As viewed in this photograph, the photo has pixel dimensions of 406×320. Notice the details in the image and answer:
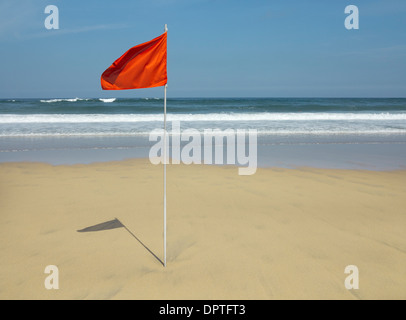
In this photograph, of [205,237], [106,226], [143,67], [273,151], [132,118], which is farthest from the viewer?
[132,118]

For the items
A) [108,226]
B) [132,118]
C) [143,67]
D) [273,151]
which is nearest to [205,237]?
[108,226]

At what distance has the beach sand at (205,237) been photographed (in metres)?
3.37

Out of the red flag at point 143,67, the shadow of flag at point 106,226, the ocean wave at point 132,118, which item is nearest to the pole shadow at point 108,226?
the shadow of flag at point 106,226

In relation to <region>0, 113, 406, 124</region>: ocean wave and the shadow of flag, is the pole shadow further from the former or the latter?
<region>0, 113, 406, 124</region>: ocean wave

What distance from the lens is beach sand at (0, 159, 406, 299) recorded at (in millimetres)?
3367

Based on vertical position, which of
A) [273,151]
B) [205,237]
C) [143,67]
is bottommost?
[205,237]

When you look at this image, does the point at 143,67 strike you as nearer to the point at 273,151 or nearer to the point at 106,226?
the point at 106,226

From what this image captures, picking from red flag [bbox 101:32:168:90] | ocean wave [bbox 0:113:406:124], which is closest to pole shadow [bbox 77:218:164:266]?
red flag [bbox 101:32:168:90]

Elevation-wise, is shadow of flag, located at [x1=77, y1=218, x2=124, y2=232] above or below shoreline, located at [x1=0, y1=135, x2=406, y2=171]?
below

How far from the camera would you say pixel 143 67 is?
3574mm

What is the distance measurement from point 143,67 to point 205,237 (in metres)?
2.27

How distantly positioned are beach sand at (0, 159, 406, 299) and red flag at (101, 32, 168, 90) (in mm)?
1938

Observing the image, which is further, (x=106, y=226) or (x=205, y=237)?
(x=106, y=226)

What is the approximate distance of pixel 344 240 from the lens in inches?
174
